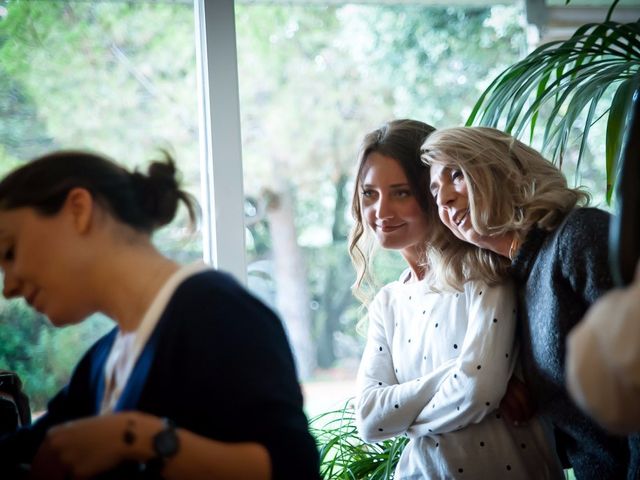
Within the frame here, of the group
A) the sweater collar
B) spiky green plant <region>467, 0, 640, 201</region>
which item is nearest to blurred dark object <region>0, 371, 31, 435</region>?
the sweater collar

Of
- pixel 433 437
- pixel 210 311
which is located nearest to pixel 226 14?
pixel 433 437

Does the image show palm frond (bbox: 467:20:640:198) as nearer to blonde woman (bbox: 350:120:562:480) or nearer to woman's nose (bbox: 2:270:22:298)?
blonde woman (bbox: 350:120:562:480)

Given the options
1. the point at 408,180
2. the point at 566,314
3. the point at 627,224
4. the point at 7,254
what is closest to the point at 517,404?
the point at 566,314

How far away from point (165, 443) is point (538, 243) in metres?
1.05

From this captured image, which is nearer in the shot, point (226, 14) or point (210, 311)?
point (210, 311)

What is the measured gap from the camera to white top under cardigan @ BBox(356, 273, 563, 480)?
170 cm

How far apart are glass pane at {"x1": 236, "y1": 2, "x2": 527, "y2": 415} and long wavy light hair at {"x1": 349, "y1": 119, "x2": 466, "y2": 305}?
882 millimetres

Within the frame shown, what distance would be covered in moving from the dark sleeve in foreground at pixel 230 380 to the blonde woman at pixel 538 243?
74 cm

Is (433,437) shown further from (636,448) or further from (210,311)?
(210,311)

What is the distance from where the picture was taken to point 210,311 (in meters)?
1.08

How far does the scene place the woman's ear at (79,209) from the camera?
114 centimetres

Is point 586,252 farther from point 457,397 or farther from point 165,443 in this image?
point 165,443

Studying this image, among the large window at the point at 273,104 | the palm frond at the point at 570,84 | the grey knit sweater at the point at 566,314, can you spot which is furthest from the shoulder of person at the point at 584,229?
the large window at the point at 273,104

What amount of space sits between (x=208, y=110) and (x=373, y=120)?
1806 millimetres
